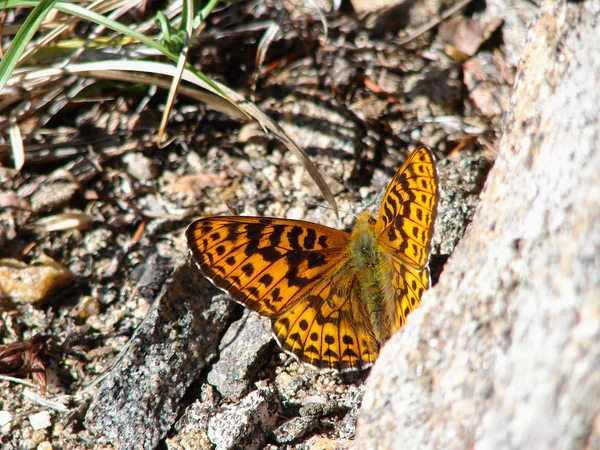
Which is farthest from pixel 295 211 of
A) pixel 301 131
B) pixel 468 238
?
pixel 468 238

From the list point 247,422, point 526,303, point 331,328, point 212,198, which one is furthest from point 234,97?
point 526,303

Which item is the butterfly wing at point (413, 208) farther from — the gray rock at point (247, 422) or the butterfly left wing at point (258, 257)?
the gray rock at point (247, 422)

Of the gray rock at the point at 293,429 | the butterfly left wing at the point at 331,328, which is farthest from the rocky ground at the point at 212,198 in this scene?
the butterfly left wing at the point at 331,328

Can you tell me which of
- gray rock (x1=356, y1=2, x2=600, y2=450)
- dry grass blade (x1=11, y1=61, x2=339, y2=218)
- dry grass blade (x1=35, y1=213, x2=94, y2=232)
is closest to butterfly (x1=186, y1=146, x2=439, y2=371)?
dry grass blade (x1=11, y1=61, x2=339, y2=218)

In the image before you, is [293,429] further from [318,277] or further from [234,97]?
[234,97]

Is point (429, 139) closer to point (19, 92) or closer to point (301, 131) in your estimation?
point (301, 131)
